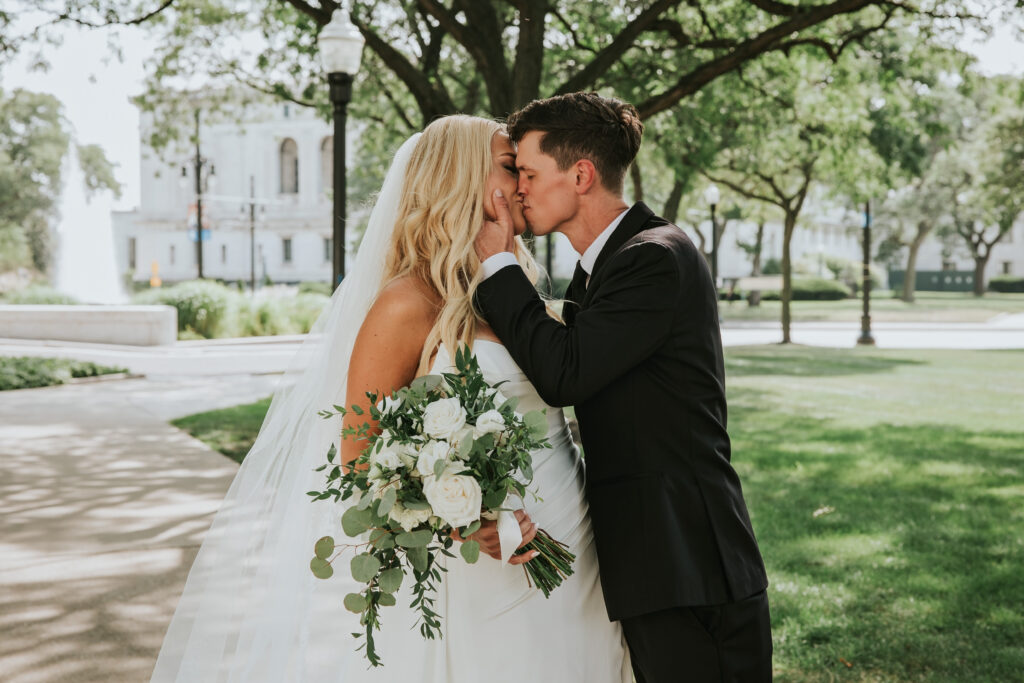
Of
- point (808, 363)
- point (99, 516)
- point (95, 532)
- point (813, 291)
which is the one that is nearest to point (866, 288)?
point (808, 363)

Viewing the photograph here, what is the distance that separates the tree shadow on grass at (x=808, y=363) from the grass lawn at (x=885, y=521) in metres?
3.18

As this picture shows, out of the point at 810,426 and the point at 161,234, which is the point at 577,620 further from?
the point at 161,234

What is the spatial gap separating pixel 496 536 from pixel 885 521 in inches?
236

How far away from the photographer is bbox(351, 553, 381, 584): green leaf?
2459 millimetres

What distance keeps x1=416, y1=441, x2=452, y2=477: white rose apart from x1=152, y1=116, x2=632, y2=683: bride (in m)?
0.31

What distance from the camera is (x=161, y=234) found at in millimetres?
83938

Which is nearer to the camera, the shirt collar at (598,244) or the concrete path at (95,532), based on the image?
the shirt collar at (598,244)

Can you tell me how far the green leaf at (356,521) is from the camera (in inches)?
97.4

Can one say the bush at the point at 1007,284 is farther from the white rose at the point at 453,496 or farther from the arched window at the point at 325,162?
the white rose at the point at 453,496

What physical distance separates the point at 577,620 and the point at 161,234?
8738 centimetres

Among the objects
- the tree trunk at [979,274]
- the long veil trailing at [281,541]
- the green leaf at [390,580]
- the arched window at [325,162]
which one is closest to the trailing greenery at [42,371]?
the long veil trailing at [281,541]

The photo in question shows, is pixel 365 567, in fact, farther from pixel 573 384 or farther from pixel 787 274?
pixel 787 274

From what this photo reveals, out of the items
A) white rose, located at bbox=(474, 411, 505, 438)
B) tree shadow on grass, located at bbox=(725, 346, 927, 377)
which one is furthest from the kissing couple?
tree shadow on grass, located at bbox=(725, 346, 927, 377)

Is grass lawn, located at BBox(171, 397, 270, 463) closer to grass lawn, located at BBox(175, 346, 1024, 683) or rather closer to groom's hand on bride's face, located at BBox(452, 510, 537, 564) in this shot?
grass lawn, located at BBox(175, 346, 1024, 683)
